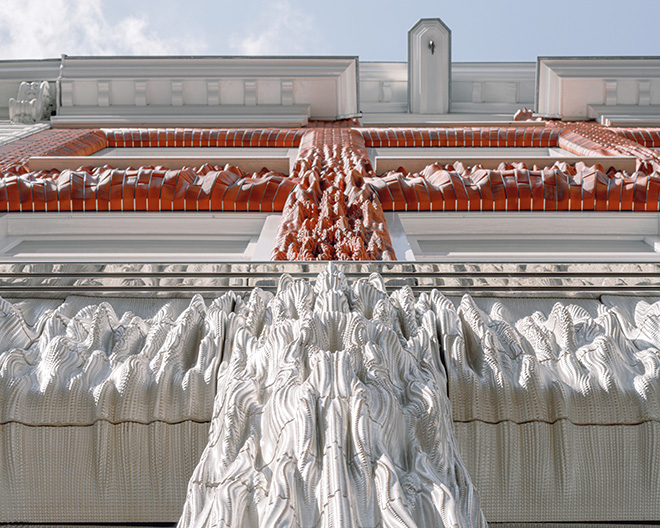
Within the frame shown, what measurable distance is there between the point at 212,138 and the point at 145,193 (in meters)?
2.03

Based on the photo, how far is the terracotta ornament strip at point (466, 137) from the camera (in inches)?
169

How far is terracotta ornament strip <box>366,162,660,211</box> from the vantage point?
2.34 meters

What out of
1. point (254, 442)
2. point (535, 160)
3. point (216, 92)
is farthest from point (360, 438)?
point (216, 92)

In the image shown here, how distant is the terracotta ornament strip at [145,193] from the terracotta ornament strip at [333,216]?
0.50 feet

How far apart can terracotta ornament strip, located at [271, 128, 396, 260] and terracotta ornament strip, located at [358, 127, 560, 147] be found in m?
1.16

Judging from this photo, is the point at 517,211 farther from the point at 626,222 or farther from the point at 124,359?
the point at 124,359

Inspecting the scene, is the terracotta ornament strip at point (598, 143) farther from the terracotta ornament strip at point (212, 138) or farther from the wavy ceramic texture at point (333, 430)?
the wavy ceramic texture at point (333, 430)

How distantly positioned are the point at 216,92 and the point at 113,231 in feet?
11.2

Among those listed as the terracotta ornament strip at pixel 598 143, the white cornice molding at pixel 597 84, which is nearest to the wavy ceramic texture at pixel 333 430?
the terracotta ornament strip at pixel 598 143

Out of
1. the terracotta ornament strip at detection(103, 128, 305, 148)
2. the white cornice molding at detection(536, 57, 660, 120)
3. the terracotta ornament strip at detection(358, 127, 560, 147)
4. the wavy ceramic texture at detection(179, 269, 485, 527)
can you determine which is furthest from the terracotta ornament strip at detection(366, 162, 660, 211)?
the white cornice molding at detection(536, 57, 660, 120)

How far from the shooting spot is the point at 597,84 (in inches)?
213

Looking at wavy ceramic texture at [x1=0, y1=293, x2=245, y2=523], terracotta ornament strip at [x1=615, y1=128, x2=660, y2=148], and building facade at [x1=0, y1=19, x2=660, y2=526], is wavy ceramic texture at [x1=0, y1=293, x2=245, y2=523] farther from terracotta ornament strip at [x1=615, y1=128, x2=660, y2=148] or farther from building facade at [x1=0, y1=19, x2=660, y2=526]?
terracotta ornament strip at [x1=615, y1=128, x2=660, y2=148]

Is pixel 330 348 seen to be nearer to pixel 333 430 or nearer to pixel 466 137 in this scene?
pixel 333 430

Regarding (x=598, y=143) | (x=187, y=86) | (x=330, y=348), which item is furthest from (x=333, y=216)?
(x=187, y=86)
